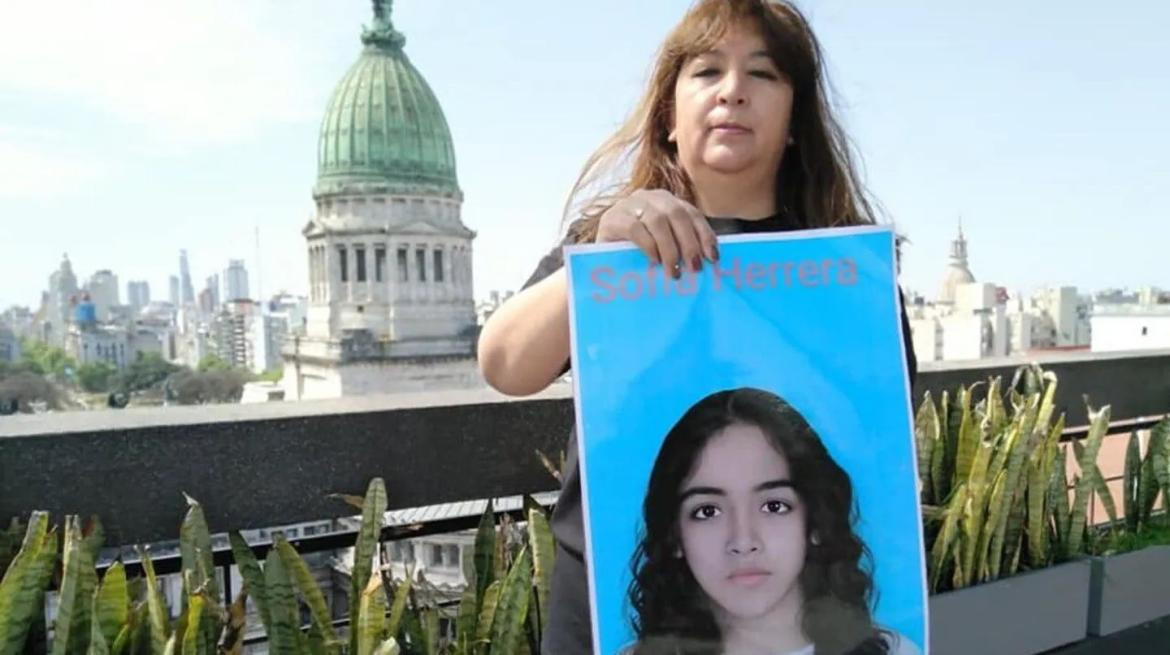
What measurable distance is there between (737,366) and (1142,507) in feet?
8.80

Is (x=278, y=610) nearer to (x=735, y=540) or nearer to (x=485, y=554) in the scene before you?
(x=485, y=554)

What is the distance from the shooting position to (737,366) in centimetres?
119

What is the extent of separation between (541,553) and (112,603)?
903 mm

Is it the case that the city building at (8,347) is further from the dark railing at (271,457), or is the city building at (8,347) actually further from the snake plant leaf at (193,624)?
the snake plant leaf at (193,624)

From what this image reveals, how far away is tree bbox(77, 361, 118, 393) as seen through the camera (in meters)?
83.5

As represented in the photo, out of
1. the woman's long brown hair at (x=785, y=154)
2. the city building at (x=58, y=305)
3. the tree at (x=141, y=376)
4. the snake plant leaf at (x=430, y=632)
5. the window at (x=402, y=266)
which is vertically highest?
the city building at (x=58, y=305)

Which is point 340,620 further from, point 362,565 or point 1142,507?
point 1142,507

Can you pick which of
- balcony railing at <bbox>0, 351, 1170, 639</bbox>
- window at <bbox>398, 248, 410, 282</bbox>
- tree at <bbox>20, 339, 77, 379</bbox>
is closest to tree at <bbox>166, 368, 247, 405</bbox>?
tree at <bbox>20, 339, 77, 379</bbox>

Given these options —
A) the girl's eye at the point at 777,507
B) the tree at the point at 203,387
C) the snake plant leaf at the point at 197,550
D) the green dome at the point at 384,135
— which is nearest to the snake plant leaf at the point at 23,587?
the snake plant leaf at the point at 197,550

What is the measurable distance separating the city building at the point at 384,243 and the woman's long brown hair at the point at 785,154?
51.3m

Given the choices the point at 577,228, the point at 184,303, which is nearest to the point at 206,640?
the point at 577,228

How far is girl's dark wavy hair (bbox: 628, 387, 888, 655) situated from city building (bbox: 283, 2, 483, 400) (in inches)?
2028

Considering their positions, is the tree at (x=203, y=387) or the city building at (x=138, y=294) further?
the city building at (x=138, y=294)

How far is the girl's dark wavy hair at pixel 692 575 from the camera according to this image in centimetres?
119
